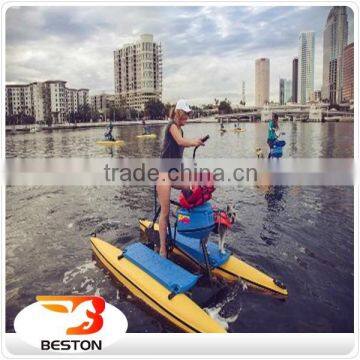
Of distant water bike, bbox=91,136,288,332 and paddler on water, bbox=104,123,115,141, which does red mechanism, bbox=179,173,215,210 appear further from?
paddler on water, bbox=104,123,115,141

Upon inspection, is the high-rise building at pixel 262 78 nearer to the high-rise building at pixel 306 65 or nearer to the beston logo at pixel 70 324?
the high-rise building at pixel 306 65

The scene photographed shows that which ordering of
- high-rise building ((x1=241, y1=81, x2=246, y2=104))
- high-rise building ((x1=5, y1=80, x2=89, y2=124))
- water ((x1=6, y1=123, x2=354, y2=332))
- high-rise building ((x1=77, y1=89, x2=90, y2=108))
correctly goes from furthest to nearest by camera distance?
1. high-rise building ((x1=77, y1=89, x2=90, y2=108))
2. high-rise building ((x1=241, y1=81, x2=246, y2=104))
3. high-rise building ((x1=5, y1=80, x2=89, y2=124))
4. water ((x1=6, y1=123, x2=354, y2=332))

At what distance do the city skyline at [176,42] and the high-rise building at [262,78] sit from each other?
0.21 feet

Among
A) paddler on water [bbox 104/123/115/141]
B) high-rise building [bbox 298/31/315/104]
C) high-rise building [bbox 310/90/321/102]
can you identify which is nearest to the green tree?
high-rise building [bbox 298/31/315/104]

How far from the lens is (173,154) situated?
4652mm

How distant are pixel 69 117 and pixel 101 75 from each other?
3011mm

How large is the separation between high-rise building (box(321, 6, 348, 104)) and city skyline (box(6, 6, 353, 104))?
8 cm

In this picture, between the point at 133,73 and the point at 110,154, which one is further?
the point at 110,154

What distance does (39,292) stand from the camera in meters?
4.90

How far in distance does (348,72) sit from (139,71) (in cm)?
324

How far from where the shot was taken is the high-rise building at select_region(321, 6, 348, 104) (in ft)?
14.0

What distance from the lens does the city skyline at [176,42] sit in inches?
170
